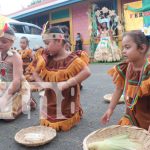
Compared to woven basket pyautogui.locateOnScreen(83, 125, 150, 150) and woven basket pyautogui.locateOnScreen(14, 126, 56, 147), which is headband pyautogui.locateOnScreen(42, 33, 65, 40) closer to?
woven basket pyautogui.locateOnScreen(14, 126, 56, 147)

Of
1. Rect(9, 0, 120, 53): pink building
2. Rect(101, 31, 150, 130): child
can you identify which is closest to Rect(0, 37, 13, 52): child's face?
Rect(101, 31, 150, 130): child

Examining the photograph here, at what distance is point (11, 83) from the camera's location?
349cm

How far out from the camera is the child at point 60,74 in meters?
2.84

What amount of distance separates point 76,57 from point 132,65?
738 mm

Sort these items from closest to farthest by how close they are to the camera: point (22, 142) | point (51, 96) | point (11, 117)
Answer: point (22, 142) < point (51, 96) < point (11, 117)

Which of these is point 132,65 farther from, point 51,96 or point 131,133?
point 51,96

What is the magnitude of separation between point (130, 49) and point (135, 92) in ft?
1.13

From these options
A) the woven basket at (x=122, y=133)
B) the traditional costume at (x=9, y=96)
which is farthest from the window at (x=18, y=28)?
the woven basket at (x=122, y=133)

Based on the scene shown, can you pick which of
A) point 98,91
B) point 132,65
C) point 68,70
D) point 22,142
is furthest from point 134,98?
point 98,91

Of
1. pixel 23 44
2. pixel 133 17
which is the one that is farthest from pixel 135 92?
pixel 133 17

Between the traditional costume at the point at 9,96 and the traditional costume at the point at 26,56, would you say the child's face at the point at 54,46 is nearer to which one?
the traditional costume at the point at 9,96

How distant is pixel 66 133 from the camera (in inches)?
111

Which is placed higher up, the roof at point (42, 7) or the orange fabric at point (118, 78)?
the roof at point (42, 7)

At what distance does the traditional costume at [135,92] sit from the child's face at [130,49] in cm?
11
